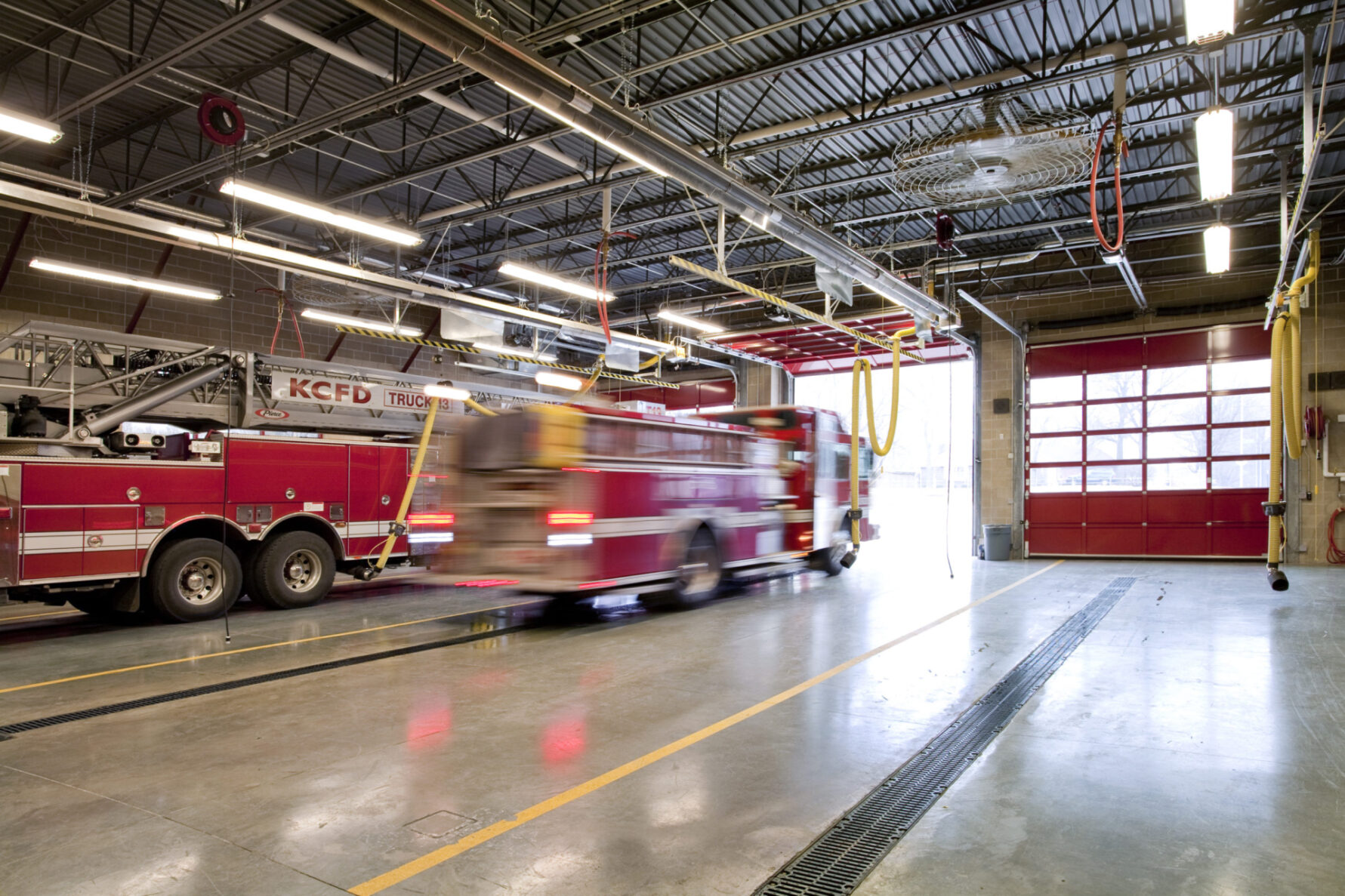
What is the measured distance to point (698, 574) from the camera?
11.0 meters

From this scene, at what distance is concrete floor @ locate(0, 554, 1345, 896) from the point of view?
11.1ft

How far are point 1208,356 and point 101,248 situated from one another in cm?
2311

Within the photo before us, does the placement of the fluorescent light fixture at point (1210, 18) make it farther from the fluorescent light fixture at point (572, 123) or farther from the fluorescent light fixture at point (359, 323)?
the fluorescent light fixture at point (359, 323)

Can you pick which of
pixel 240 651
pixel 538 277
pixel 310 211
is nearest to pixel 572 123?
pixel 310 211

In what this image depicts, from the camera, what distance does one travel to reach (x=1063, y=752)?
4.81 m

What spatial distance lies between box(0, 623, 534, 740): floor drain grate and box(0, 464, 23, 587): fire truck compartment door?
3130 mm

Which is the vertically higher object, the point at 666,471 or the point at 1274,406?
the point at 1274,406

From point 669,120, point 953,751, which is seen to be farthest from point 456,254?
point 953,751

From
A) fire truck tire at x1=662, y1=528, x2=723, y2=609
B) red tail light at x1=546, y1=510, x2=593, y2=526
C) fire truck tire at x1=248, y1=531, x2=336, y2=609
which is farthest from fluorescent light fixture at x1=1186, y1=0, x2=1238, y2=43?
fire truck tire at x1=248, y1=531, x2=336, y2=609

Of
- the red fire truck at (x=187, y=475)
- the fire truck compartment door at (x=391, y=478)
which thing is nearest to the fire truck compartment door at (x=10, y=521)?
the red fire truck at (x=187, y=475)

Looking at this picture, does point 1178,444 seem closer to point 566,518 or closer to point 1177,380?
point 1177,380

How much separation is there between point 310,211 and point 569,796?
8.63 metres

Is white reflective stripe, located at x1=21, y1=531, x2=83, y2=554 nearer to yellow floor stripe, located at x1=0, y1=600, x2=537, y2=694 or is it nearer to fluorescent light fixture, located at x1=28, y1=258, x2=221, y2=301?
yellow floor stripe, located at x1=0, y1=600, x2=537, y2=694

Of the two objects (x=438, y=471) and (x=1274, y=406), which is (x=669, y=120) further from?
(x=1274, y=406)
